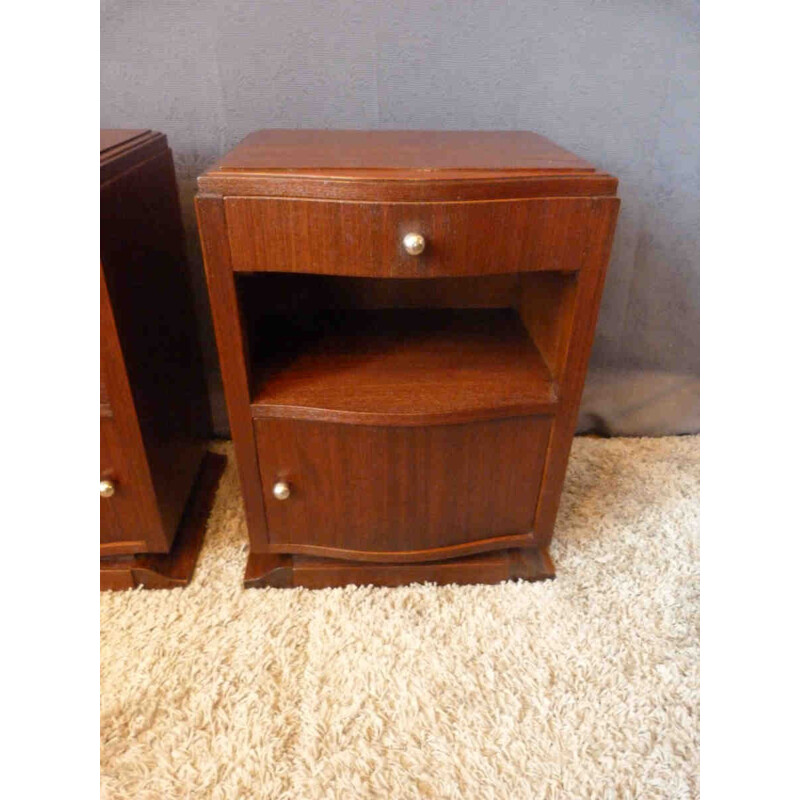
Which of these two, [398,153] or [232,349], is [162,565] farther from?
[398,153]

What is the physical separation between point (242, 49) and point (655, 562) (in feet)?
3.25

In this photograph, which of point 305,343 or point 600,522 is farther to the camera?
point 600,522

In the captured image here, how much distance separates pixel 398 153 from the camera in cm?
70

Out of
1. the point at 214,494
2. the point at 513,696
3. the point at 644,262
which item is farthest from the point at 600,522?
the point at 214,494

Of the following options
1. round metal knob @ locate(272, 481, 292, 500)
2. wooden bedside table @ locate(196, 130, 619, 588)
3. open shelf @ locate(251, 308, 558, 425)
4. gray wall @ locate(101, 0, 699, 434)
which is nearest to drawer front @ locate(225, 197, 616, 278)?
wooden bedside table @ locate(196, 130, 619, 588)

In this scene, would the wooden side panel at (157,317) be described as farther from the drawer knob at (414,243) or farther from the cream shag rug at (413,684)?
the drawer knob at (414,243)

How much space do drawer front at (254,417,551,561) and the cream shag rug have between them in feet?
0.27

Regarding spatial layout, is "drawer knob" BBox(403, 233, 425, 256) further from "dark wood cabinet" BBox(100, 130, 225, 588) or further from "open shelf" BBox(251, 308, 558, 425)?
"dark wood cabinet" BBox(100, 130, 225, 588)

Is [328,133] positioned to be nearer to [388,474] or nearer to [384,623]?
[388,474]

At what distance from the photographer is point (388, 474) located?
771mm

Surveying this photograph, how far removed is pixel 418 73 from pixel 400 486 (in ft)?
2.04

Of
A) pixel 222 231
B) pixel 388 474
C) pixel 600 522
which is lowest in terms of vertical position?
pixel 600 522

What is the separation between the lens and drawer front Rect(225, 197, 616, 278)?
2.02 feet

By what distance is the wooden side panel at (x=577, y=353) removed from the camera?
66cm
